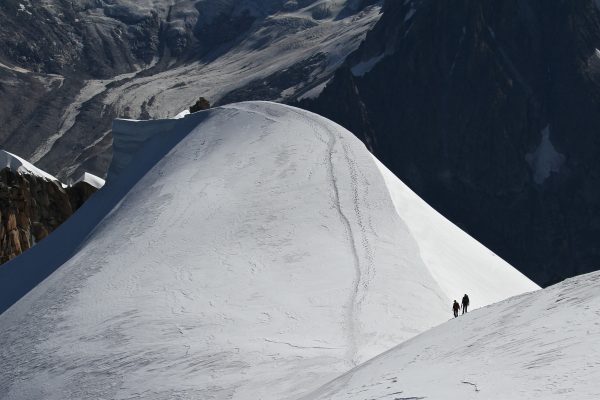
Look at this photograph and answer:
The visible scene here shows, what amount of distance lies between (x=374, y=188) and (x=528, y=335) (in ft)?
89.5

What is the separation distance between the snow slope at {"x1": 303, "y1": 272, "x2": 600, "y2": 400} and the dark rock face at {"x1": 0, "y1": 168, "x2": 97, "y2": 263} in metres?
46.1

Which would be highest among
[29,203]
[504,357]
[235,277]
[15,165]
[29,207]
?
[15,165]

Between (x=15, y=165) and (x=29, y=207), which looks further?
(x=15, y=165)

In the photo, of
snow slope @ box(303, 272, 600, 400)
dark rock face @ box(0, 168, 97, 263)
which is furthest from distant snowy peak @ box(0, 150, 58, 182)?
snow slope @ box(303, 272, 600, 400)

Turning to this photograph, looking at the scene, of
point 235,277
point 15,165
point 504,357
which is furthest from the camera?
point 15,165

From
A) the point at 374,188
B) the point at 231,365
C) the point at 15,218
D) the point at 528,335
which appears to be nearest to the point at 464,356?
the point at 528,335

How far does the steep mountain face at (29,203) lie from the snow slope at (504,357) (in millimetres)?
46197

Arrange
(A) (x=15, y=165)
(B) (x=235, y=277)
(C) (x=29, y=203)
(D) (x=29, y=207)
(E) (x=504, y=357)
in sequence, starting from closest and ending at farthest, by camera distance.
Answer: (E) (x=504, y=357) → (B) (x=235, y=277) → (D) (x=29, y=207) → (C) (x=29, y=203) → (A) (x=15, y=165)

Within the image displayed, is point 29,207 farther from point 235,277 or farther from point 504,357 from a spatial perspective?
point 504,357

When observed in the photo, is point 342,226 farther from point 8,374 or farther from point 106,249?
point 8,374

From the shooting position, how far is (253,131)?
6488 centimetres

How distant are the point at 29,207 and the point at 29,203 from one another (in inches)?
16.4

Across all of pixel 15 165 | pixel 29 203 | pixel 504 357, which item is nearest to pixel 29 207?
pixel 29 203

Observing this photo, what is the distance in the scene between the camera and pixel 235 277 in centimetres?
4419
